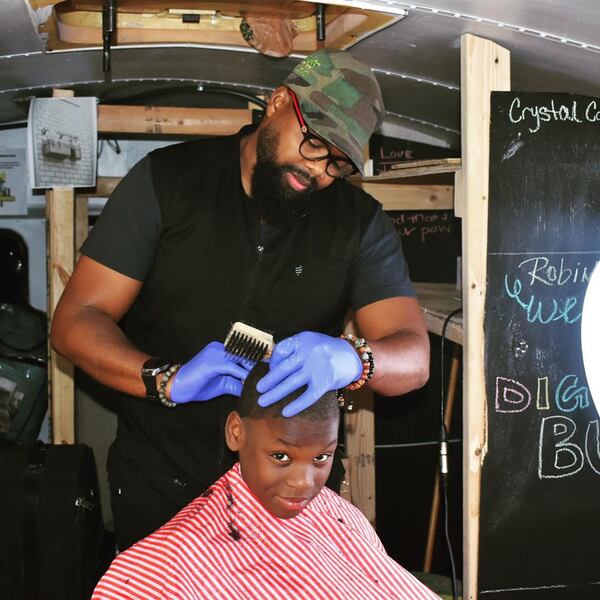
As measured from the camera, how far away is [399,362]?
175 cm

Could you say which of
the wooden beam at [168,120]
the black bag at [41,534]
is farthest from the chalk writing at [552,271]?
the black bag at [41,534]

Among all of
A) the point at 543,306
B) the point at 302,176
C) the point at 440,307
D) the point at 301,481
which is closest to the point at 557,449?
the point at 543,306

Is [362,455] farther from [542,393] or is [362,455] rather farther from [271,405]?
[271,405]

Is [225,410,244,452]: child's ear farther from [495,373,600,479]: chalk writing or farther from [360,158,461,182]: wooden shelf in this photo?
[360,158,461,182]: wooden shelf

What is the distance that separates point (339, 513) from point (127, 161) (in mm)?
2242

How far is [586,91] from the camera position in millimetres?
2291

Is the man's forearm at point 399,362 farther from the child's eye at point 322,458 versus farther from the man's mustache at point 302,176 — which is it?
the man's mustache at point 302,176

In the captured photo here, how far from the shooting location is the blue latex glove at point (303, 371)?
1.51 meters

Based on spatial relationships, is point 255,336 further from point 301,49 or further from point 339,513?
point 301,49

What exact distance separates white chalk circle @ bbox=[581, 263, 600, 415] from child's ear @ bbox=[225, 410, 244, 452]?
3.25 feet

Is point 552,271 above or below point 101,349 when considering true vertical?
above

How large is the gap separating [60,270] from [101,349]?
1.10 meters

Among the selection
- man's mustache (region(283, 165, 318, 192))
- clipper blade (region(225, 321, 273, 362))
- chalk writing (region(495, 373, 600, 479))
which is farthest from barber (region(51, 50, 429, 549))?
chalk writing (region(495, 373, 600, 479))

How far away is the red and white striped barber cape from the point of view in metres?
1.49
